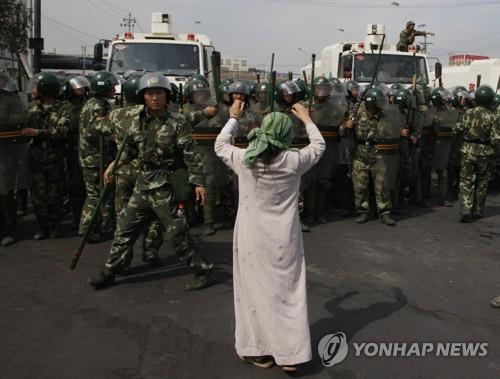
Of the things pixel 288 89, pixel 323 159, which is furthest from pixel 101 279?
pixel 323 159

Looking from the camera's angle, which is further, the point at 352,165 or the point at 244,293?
the point at 352,165

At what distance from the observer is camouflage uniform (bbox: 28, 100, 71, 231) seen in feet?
20.8

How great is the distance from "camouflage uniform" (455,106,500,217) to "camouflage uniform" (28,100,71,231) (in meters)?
5.64

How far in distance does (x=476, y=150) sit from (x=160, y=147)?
5.16 m

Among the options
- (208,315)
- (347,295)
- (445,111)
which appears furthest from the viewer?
(445,111)

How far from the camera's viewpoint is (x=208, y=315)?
14.6 feet

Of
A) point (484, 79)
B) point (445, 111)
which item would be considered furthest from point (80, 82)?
point (484, 79)

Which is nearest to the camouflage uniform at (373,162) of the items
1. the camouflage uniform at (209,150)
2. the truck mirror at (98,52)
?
the camouflage uniform at (209,150)

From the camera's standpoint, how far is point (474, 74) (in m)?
18.8

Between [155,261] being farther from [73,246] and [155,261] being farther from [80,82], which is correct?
[80,82]

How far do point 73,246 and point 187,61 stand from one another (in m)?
5.18

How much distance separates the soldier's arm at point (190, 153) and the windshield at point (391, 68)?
334 inches

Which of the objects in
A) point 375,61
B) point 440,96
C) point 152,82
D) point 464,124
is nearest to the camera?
point 152,82

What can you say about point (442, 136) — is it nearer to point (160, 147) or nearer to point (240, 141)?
point (240, 141)
